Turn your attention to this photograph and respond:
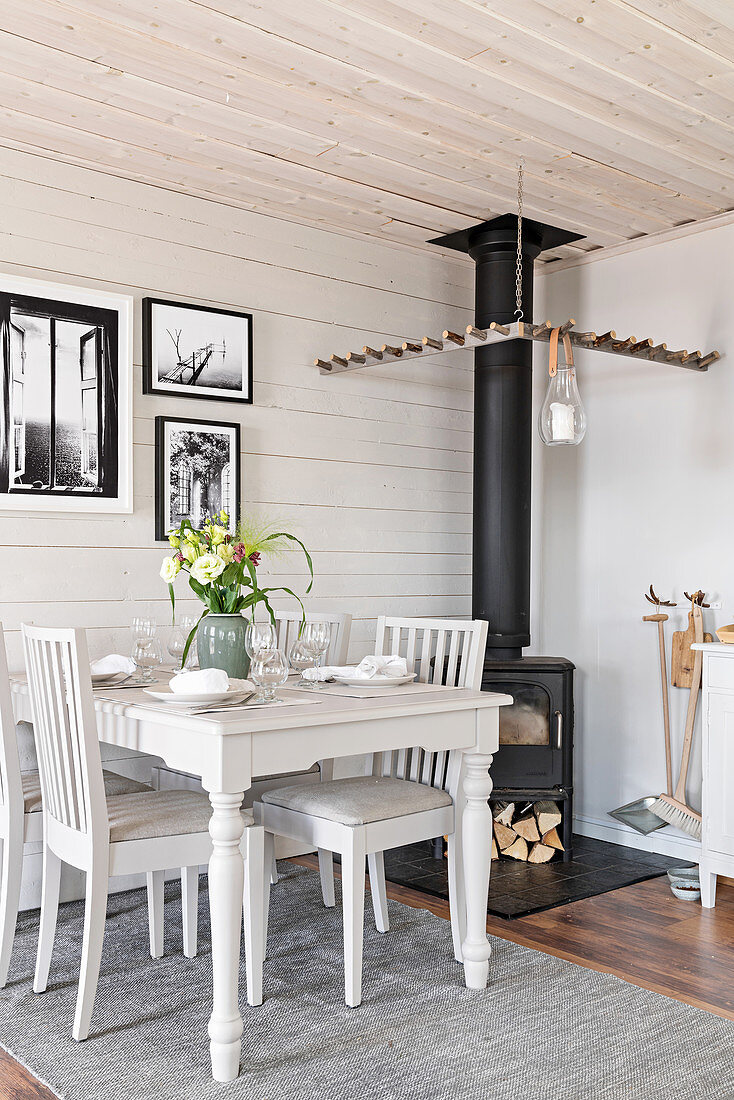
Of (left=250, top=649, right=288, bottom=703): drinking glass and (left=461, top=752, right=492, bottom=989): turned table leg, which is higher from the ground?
(left=250, top=649, right=288, bottom=703): drinking glass

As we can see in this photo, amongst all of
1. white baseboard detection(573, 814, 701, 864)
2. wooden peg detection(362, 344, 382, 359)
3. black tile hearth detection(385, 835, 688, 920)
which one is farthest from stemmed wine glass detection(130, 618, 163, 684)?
white baseboard detection(573, 814, 701, 864)

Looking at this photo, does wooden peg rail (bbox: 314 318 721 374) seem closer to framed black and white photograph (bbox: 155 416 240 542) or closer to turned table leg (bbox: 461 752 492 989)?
framed black and white photograph (bbox: 155 416 240 542)

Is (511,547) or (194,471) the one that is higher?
(194,471)

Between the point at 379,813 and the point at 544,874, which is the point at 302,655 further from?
the point at 544,874

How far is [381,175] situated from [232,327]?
0.78 metres

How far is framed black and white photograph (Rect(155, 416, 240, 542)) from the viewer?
141 inches

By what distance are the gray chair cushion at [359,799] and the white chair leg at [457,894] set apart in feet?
0.42

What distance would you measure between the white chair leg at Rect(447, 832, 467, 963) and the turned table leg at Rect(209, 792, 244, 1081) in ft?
2.50

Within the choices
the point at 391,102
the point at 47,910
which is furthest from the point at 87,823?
the point at 391,102

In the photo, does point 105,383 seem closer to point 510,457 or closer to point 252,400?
point 252,400

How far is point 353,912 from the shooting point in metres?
2.48

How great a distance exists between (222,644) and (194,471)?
1.11 m

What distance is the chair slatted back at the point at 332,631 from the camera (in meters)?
3.45

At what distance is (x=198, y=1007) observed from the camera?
2516 mm
